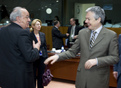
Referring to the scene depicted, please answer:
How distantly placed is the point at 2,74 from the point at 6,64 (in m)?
0.16

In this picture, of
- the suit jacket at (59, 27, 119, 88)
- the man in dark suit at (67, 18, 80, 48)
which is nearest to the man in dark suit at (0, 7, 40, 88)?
the suit jacket at (59, 27, 119, 88)

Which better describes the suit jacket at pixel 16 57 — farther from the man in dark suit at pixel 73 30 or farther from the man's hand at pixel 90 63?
the man in dark suit at pixel 73 30

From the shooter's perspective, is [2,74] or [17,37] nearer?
[17,37]

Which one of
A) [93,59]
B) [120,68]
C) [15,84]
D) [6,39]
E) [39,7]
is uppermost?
[39,7]

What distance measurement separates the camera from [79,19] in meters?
10.1

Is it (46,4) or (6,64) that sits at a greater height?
(46,4)

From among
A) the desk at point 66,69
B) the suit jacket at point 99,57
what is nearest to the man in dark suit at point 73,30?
the desk at point 66,69

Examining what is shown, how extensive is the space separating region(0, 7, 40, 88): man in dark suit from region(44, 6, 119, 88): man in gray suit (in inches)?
15.8

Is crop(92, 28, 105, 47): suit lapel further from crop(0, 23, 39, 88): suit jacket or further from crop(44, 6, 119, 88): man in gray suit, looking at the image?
crop(0, 23, 39, 88): suit jacket

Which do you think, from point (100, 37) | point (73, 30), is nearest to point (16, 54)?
point (100, 37)

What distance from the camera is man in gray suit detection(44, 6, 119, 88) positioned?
6.97 ft

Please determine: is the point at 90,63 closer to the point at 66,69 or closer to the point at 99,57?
the point at 99,57

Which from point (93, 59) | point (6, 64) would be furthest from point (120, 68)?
point (6, 64)

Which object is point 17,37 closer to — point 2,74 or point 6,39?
point 6,39
